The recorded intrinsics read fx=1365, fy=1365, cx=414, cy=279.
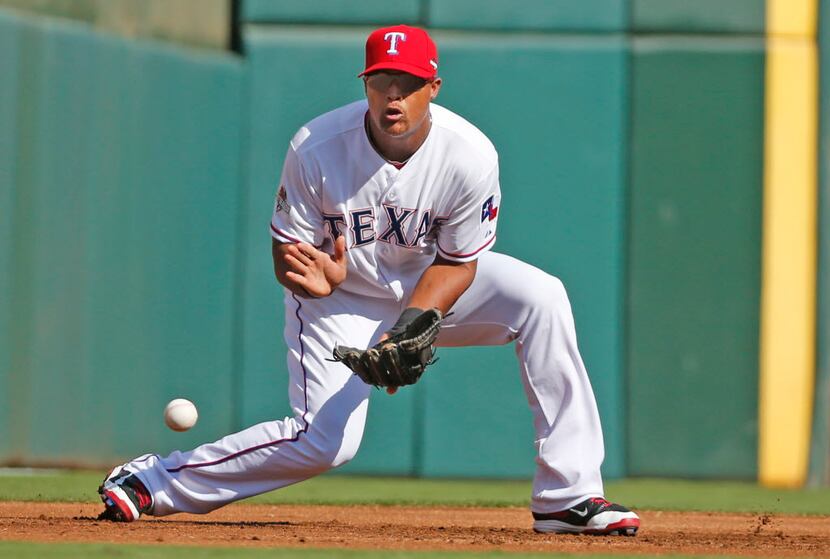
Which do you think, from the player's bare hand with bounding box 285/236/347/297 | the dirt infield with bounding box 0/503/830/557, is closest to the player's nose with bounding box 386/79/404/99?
the player's bare hand with bounding box 285/236/347/297

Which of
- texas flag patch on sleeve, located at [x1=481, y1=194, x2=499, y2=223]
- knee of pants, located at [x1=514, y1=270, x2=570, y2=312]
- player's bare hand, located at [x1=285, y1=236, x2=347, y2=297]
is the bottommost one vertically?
knee of pants, located at [x1=514, y1=270, x2=570, y2=312]

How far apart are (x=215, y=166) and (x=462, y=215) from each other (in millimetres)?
3024

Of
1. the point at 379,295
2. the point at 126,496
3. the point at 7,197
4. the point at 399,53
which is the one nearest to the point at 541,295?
the point at 379,295

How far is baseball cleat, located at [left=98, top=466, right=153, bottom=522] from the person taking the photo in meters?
4.14

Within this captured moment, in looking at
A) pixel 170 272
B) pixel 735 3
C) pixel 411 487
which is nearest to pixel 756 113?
pixel 735 3

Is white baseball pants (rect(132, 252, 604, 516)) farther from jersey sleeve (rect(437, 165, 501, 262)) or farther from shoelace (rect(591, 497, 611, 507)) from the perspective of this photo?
jersey sleeve (rect(437, 165, 501, 262))

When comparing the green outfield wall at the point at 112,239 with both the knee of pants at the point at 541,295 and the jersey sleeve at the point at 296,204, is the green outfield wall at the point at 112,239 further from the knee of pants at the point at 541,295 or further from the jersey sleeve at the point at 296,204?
the knee of pants at the point at 541,295

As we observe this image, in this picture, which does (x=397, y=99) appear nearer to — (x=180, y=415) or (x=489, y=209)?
(x=489, y=209)

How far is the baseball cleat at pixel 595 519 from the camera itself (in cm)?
414

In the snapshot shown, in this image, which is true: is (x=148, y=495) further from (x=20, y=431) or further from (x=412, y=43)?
(x=20, y=431)

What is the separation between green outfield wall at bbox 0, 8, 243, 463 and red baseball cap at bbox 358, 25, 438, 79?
8.71ft

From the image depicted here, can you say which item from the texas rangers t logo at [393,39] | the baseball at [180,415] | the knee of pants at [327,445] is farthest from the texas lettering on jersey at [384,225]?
the baseball at [180,415]

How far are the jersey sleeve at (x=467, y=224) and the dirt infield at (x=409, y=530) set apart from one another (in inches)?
34.2

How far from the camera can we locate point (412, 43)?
3.96 m
